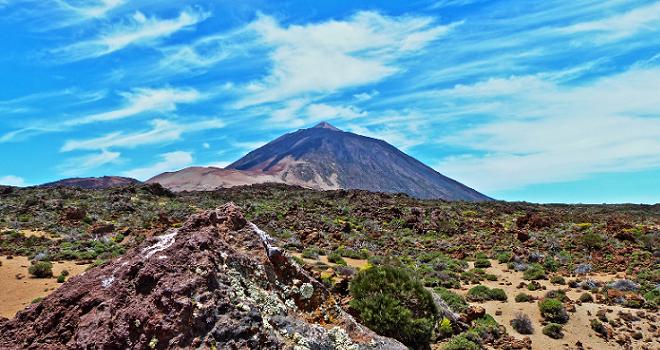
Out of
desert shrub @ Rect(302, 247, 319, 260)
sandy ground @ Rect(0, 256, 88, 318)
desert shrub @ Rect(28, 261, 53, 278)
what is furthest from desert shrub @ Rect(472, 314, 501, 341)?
desert shrub @ Rect(28, 261, 53, 278)

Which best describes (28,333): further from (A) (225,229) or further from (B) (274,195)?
(B) (274,195)

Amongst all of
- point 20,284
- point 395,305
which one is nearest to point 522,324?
point 395,305

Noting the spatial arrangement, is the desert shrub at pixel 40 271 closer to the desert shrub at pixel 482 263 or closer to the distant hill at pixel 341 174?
the desert shrub at pixel 482 263

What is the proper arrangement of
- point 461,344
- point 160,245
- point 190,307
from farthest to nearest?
point 461,344, point 160,245, point 190,307

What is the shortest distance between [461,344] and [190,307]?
8327mm

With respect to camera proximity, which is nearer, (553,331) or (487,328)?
(487,328)

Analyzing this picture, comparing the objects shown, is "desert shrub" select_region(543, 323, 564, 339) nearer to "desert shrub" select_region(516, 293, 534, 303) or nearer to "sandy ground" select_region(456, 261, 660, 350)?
"sandy ground" select_region(456, 261, 660, 350)

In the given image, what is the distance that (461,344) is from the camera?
10508 mm

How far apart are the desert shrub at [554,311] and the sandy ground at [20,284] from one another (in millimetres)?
13993

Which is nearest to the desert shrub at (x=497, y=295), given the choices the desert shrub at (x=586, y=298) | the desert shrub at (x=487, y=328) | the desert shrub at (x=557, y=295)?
the desert shrub at (x=557, y=295)

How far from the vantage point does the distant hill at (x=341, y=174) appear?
148500mm

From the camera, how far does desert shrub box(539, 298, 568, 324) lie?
13156 mm

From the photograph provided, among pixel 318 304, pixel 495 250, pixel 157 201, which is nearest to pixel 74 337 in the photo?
pixel 318 304

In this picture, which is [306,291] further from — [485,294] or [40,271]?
[40,271]
